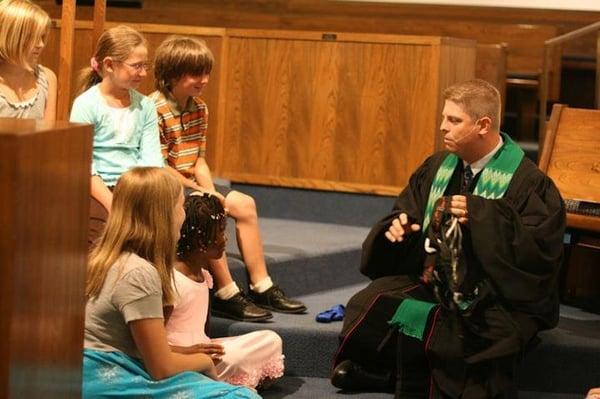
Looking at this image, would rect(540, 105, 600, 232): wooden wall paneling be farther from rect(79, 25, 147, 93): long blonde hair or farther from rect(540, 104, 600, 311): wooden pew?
rect(79, 25, 147, 93): long blonde hair

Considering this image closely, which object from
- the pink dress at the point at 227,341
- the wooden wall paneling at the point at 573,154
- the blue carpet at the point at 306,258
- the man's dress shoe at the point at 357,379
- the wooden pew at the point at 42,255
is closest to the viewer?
the wooden pew at the point at 42,255

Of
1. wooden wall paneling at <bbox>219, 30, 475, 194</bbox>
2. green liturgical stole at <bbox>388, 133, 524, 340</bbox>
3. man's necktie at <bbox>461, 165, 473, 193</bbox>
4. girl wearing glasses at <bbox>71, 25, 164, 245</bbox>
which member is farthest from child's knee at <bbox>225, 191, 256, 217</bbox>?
wooden wall paneling at <bbox>219, 30, 475, 194</bbox>

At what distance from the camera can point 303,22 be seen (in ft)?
25.7

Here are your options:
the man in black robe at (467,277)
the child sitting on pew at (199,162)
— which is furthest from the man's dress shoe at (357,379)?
the child sitting on pew at (199,162)

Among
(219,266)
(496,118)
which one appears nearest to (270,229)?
(219,266)

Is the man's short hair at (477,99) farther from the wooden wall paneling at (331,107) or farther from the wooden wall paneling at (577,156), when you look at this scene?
the wooden wall paneling at (331,107)

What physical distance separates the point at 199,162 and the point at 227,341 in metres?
1.02

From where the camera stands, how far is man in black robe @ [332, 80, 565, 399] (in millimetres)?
4016

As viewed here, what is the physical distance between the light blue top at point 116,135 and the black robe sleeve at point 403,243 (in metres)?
0.90

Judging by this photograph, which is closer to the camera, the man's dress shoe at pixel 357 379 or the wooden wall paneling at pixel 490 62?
the man's dress shoe at pixel 357 379

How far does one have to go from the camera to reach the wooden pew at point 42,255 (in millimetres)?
1875

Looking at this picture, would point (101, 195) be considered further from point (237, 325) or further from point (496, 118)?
point (496, 118)

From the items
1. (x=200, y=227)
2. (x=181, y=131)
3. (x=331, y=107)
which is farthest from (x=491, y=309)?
(x=331, y=107)

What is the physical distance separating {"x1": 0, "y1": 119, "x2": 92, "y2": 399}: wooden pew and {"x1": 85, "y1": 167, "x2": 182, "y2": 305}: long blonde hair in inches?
35.2
